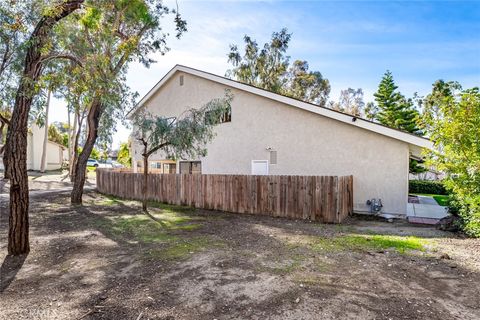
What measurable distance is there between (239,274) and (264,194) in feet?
19.8

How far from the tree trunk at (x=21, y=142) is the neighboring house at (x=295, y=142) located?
5.70 m

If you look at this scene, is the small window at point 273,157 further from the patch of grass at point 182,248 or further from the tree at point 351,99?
the tree at point 351,99

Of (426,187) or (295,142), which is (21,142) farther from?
(426,187)

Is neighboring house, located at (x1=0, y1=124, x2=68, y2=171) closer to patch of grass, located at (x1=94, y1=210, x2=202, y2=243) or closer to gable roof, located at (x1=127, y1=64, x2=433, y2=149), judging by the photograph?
gable roof, located at (x1=127, y1=64, x2=433, y2=149)

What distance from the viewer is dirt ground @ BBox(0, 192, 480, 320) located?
11.9 ft

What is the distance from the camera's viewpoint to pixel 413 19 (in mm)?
11672

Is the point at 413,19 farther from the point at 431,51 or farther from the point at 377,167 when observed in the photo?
the point at 377,167

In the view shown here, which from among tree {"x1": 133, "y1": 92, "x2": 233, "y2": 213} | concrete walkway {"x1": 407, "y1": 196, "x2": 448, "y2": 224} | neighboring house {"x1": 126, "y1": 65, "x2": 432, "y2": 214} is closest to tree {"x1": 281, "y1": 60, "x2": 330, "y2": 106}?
neighboring house {"x1": 126, "y1": 65, "x2": 432, "y2": 214}

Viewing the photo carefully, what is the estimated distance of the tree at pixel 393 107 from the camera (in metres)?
29.2

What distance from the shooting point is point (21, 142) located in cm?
578

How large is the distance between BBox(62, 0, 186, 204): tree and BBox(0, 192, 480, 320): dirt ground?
13.4ft

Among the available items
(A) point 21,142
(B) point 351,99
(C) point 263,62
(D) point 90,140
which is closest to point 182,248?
(A) point 21,142

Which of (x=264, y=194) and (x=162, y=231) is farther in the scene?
(x=264, y=194)

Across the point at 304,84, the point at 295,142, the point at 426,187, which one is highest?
the point at 304,84
